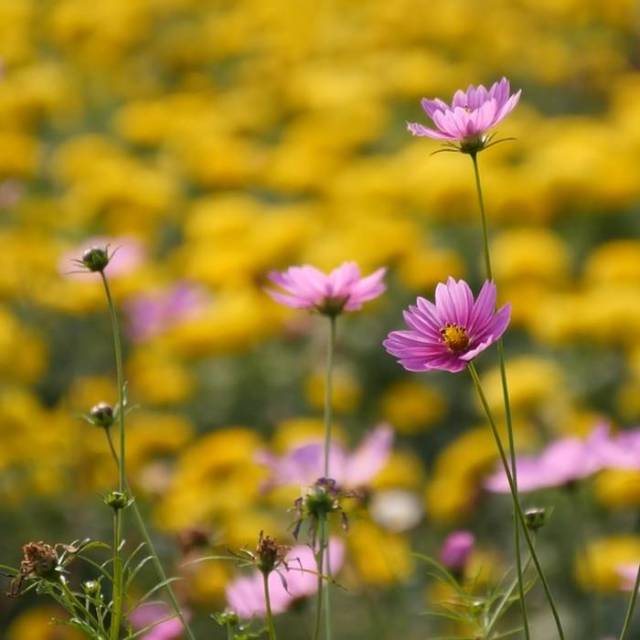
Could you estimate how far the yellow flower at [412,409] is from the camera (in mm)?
2086

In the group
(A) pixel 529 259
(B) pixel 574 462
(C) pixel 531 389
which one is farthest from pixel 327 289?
(A) pixel 529 259

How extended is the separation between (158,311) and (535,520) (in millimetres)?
1394

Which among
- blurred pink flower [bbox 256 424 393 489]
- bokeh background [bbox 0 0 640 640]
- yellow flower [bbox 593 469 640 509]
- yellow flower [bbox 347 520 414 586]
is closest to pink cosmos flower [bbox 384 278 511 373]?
blurred pink flower [bbox 256 424 393 489]

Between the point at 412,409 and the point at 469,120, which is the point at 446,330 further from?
the point at 412,409

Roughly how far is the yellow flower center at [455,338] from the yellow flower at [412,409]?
1411mm

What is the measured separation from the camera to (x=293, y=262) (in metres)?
2.18

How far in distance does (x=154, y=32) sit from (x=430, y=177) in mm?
1420

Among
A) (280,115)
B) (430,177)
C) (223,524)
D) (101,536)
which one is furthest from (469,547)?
(280,115)

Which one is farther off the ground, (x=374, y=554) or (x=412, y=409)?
(x=412, y=409)

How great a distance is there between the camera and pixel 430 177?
2.30 meters

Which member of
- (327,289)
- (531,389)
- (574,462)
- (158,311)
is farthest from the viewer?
(158,311)

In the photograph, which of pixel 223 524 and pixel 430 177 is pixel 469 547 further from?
pixel 430 177

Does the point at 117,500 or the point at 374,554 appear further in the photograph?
the point at 374,554

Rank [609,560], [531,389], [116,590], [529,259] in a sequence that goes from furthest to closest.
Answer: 1. [529,259]
2. [531,389]
3. [609,560]
4. [116,590]
